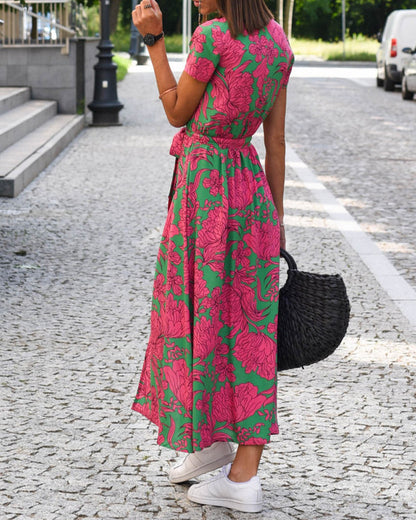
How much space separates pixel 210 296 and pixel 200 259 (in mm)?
124

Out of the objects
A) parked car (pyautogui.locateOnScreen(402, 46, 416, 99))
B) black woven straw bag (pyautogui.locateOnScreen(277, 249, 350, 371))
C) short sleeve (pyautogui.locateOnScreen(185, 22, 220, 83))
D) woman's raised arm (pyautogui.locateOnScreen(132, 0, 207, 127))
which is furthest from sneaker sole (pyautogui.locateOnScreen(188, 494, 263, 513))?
parked car (pyautogui.locateOnScreen(402, 46, 416, 99))

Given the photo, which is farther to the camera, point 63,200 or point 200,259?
point 63,200

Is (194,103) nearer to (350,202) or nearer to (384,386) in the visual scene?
(384,386)

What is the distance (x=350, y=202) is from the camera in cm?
1065

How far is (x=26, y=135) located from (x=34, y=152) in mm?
1806

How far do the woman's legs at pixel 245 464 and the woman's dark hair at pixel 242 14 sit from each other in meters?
1.36

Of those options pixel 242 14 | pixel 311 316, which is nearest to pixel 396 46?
pixel 311 316

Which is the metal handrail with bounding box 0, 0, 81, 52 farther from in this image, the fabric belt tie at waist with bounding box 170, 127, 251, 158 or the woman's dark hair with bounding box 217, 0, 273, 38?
the woman's dark hair with bounding box 217, 0, 273, 38

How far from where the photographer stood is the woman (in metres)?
3.44

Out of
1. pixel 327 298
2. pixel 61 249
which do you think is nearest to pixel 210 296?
pixel 327 298

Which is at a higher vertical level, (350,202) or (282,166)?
(282,166)

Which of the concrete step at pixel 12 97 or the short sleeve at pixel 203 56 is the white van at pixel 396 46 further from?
the short sleeve at pixel 203 56

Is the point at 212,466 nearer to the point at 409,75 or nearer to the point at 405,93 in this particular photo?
the point at 409,75

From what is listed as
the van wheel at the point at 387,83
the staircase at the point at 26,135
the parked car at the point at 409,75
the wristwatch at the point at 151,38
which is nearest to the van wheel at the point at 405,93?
the parked car at the point at 409,75
